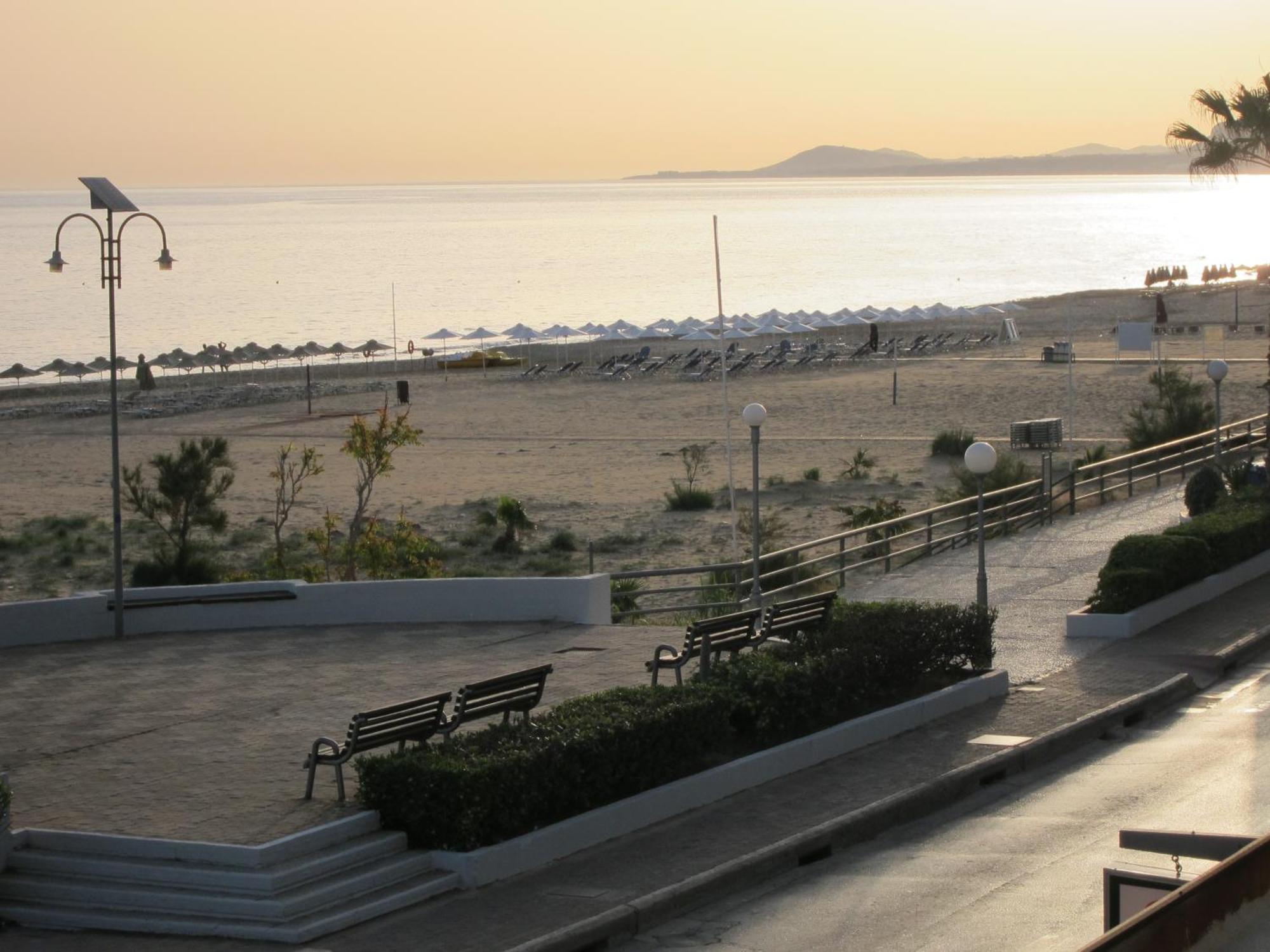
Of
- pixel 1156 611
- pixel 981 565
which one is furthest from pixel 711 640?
pixel 1156 611

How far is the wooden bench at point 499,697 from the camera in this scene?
10148mm

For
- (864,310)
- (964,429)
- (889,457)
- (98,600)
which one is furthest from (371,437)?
(864,310)

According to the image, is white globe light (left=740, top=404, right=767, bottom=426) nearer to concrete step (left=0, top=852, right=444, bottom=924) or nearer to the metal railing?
the metal railing

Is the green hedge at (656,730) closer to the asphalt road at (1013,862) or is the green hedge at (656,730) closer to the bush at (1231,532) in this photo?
the asphalt road at (1013,862)

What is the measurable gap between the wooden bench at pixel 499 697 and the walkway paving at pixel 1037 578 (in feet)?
18.2

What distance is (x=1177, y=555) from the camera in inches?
678

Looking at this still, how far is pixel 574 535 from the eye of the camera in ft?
91.7

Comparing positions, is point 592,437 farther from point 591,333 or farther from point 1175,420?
point 591,333

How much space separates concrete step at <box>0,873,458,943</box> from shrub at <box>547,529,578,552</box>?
→ 17496 mm

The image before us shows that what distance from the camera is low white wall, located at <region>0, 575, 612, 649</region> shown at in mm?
16031

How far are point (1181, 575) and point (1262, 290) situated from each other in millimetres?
74888

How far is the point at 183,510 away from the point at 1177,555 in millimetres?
16481

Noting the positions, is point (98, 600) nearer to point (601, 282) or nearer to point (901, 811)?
point (901, 811)

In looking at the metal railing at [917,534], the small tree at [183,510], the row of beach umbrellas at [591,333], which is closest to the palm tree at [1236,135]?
the metal railing at [917,534]
